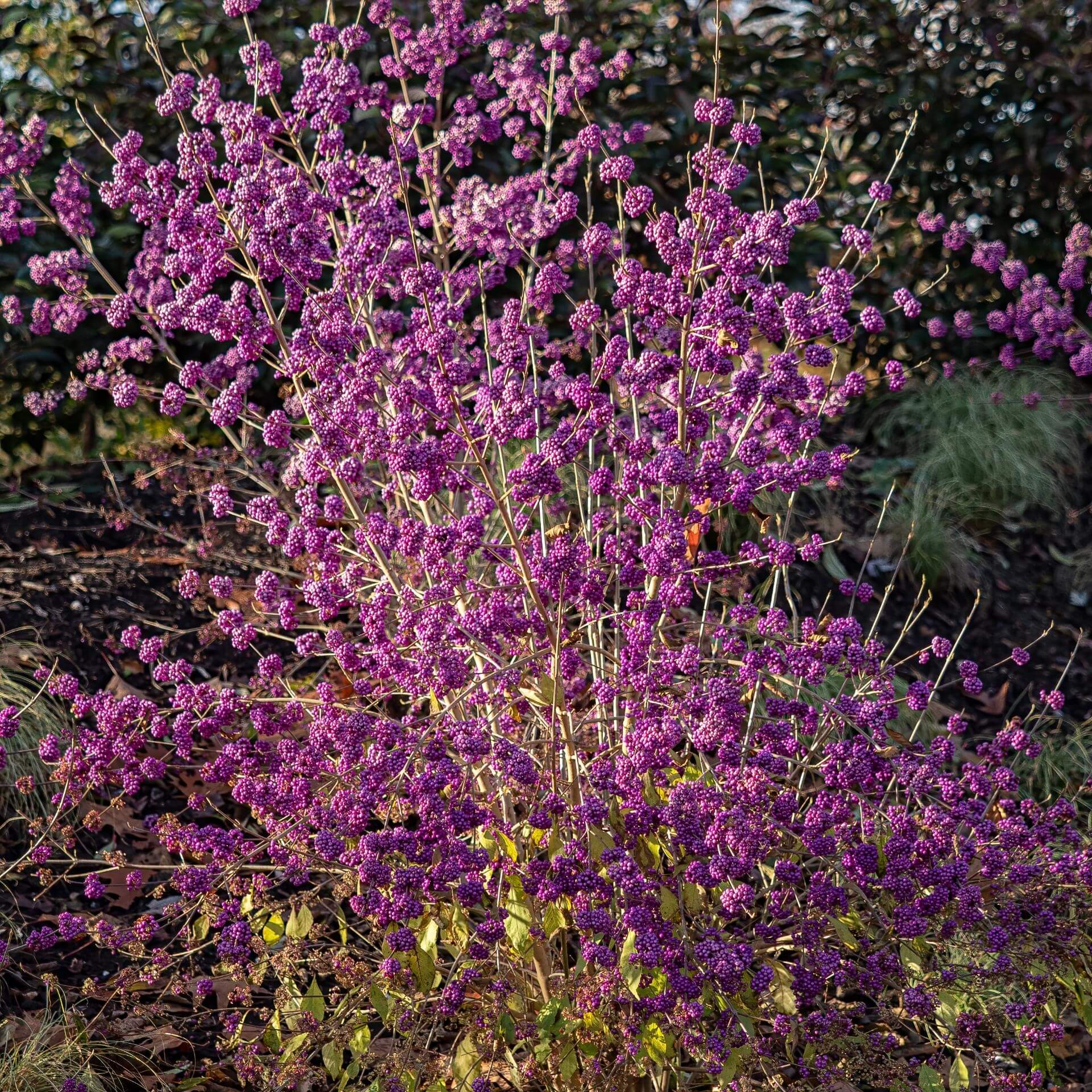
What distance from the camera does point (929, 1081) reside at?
255cm

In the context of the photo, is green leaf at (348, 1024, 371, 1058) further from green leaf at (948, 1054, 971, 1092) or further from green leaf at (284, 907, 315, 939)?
green leaf at (948, 1054, 971, 1092)

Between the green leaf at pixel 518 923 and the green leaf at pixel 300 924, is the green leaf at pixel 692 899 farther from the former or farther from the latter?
the green leaf at pixel 300 924

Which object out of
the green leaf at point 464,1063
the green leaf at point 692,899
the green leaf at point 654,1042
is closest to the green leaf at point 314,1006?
the green leaf at point 464,1063

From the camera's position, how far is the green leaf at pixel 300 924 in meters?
2.57

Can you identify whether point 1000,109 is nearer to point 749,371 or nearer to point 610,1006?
point 749,371

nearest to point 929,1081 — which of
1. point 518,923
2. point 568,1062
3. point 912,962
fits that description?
point 912,962

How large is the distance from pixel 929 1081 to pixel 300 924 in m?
1.33

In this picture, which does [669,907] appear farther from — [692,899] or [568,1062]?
[568,1062]

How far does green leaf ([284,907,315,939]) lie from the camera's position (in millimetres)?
2566

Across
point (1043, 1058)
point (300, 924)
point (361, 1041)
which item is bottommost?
point (1043, 1058)

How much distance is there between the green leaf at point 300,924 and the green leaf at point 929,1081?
129cm

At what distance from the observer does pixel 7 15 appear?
5.80m

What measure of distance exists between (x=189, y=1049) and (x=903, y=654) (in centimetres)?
320

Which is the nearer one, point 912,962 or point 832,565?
point 912,962
